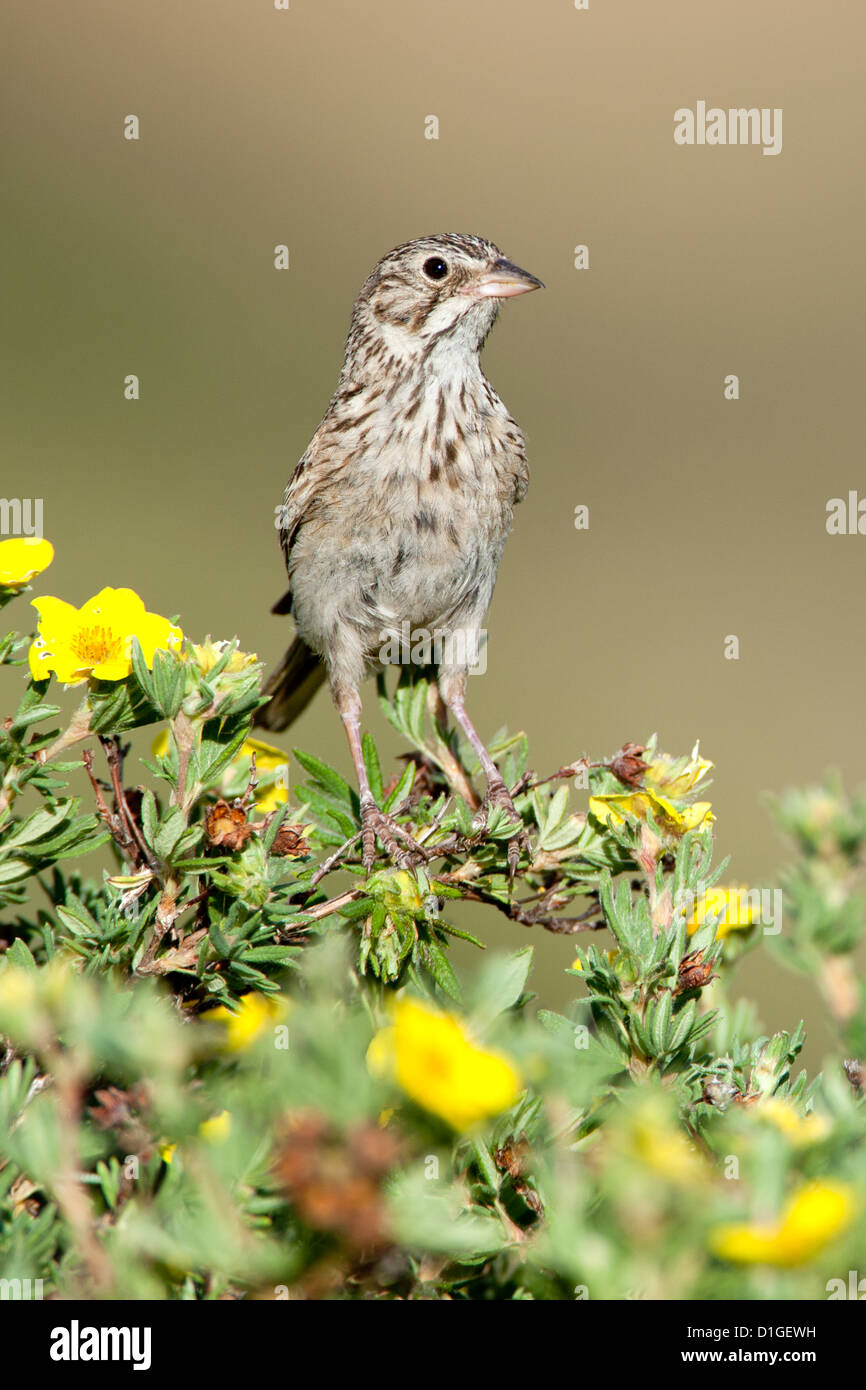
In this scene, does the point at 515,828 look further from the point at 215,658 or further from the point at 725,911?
the point at 215,658

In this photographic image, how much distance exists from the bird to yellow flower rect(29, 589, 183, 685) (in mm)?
1770

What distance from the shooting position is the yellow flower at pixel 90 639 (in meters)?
1.32

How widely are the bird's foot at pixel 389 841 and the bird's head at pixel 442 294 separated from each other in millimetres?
2124

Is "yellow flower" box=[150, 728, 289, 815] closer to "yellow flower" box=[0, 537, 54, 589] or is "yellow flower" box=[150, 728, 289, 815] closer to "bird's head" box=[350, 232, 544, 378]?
"yellow flower" box=[0, 537, 54, 589]

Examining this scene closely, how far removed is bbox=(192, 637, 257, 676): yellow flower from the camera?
1.42 meters

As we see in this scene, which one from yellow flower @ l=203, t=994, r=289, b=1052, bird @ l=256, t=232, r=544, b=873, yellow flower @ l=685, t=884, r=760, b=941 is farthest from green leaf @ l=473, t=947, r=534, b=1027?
bird @ l=256, t=232, r=544, b=873

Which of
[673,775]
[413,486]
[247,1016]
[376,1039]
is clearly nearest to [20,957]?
[247,1016]

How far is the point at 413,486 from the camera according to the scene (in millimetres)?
3270

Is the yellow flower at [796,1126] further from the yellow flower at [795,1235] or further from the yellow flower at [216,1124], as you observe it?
the yellow flower at [216,1124]

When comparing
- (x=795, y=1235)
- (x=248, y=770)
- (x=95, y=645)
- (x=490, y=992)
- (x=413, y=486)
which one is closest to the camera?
(x=795, y=1235)

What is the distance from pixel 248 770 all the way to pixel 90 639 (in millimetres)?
323
